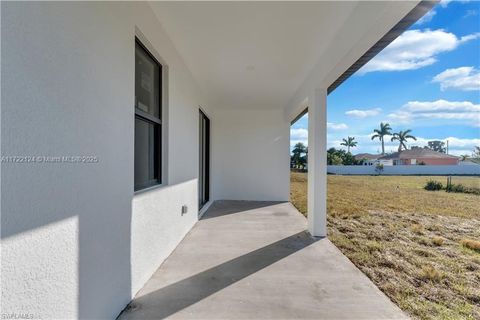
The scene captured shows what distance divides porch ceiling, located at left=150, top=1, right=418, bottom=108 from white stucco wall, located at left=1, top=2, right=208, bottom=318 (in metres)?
0.61

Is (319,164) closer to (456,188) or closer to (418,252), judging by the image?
(418,252)

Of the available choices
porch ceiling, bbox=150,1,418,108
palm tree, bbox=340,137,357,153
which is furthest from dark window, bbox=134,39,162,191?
palm tree, bbox=340,137,357,153

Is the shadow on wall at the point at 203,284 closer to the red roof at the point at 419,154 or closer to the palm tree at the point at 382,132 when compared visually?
the red roof at the point at 419,154

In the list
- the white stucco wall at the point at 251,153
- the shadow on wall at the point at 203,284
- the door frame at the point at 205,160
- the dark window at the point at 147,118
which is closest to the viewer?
the shadow on wall at the point at 203,284

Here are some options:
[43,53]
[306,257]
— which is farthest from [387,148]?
[43,53]

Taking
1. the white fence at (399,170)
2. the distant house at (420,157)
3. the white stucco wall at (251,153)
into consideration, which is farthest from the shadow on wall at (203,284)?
the distant house at (420,157)

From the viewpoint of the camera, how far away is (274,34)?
9.50ft

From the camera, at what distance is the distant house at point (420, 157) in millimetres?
29406

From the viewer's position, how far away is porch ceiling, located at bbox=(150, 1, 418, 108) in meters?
2.29

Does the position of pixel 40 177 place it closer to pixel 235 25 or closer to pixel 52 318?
pixel 52 318

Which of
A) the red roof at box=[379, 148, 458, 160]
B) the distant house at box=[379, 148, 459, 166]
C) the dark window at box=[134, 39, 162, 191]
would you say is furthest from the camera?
the red roof at box=[379, 148, 458, 160]

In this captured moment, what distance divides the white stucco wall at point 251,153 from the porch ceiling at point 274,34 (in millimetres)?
2856

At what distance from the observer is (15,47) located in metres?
1.01

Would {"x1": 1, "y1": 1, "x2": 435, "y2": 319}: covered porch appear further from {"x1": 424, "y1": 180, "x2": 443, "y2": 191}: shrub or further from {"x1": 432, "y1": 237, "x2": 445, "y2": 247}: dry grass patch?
{"x1": 424, "y1": 180, "x2": 443, "y2": 191}: shrub
